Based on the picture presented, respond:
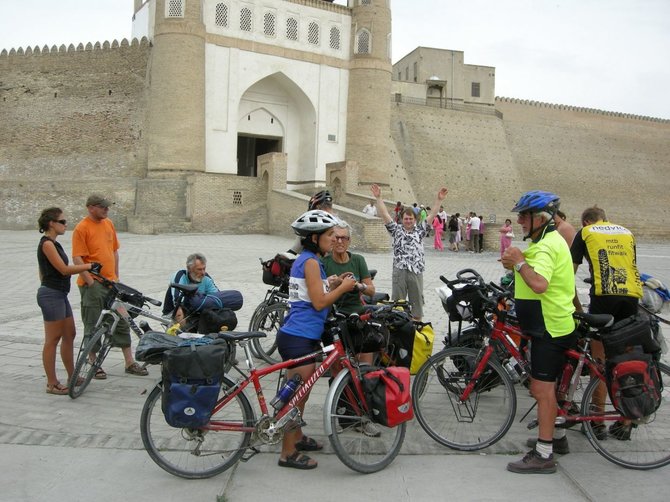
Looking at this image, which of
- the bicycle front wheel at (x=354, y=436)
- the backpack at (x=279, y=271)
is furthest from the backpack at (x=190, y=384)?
the backpack at (x=279, y=271)

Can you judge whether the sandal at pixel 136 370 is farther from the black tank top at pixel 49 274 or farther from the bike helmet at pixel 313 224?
the bike helmet at pixel 313 224

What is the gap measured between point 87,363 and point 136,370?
61 centimetres

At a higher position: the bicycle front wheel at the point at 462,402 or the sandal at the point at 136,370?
the bicycle front wheel at the point at 462,402

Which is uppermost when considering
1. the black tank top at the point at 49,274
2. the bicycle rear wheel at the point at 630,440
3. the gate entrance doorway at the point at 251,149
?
the gate entrance doorway at the point at 251,149

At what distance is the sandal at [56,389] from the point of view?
4.84 metres

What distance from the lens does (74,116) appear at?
3114 cm

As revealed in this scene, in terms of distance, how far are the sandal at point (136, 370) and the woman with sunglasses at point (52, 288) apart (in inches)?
26.2

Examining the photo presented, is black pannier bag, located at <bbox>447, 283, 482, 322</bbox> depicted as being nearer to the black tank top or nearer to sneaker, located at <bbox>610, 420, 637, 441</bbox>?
sneaker, located at <bbox>610, 420, 637, 441</bbox>

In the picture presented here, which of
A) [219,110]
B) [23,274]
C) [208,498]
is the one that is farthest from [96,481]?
[219,110]

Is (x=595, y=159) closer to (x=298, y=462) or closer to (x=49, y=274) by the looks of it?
(x=49, y=274)

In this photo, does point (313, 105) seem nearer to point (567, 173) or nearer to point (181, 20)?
point (181, 20)

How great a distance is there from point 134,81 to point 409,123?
1943 cm

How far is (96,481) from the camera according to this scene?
3.32m

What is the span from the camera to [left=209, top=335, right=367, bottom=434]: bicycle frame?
340cm
